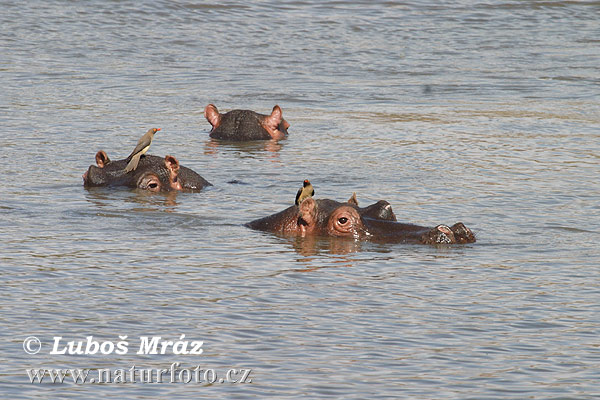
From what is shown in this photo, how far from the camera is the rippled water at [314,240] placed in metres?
6.43

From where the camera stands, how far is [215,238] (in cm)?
951

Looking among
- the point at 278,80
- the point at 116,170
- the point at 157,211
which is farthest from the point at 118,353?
the point at 278,80

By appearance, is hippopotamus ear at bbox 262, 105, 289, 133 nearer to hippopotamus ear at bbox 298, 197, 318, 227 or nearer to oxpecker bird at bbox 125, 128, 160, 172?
oxpecker bird at bbox 125, 128, 160, 172

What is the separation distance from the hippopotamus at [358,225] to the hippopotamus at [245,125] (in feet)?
20.1

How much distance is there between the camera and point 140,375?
613cm

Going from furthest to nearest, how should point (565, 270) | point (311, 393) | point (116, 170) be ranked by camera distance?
point (116, 170) → point (565, 270) → point (311, 393)

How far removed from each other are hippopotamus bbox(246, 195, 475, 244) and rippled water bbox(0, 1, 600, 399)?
0.12 metres

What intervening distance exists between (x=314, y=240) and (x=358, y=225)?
37 centimetres

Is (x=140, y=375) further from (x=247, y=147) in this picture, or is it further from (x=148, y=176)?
(x=247, y=147)

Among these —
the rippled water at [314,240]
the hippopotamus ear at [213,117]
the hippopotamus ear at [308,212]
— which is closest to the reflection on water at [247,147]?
the rippled water at [314,240]

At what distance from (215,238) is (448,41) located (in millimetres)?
18068

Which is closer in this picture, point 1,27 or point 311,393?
point 311,393

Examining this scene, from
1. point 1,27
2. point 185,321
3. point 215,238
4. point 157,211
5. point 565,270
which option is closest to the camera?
point 185,321

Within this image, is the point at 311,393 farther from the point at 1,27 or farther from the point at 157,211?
the point at 1,27
